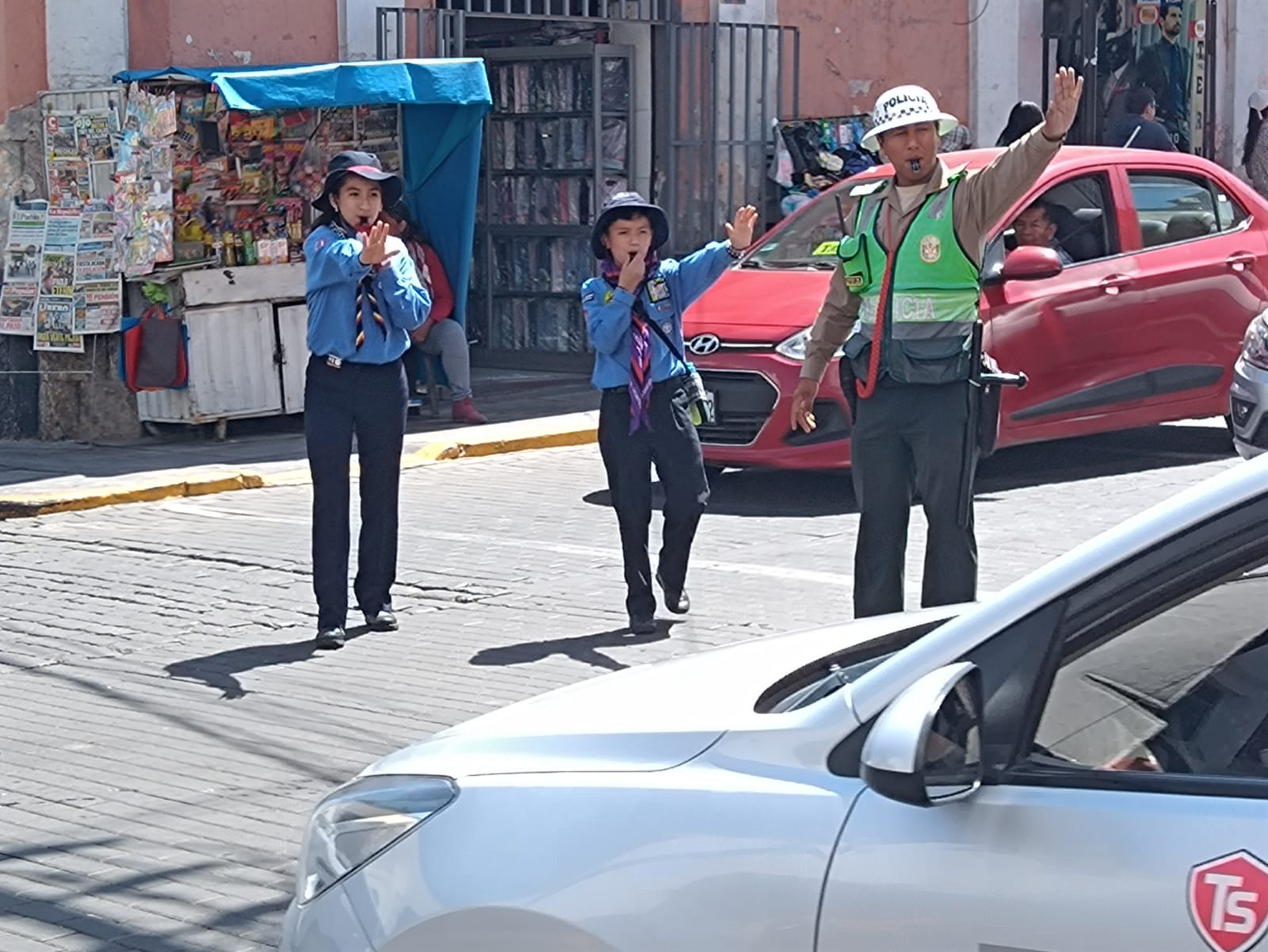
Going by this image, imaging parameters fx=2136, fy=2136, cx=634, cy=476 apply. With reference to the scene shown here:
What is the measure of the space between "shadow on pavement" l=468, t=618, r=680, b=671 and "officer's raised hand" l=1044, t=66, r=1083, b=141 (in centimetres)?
261

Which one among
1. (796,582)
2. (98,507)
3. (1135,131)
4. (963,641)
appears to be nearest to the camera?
(963,641)

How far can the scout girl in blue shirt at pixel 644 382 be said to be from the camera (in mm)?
8203

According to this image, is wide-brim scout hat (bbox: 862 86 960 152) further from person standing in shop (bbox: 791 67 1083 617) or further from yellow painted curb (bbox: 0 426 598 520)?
yellow painted curb (bbox: 0 426 598 520)

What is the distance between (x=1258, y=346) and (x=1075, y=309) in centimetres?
211

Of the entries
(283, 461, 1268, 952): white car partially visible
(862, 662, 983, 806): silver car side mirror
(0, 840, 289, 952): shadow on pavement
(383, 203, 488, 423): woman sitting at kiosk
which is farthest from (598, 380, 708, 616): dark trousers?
(383, 203, 488, 423): woman sitting at kiosk

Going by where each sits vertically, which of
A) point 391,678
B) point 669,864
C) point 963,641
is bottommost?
point 391,678

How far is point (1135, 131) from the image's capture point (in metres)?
17.1

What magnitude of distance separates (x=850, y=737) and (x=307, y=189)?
11756mm

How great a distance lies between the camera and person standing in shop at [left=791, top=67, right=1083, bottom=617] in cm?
640

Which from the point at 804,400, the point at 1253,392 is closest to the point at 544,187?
the point at 1253,392

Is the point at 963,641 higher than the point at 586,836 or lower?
higher

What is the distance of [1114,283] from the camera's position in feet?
37.3

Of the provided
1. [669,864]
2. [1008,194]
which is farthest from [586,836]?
[1008,194]

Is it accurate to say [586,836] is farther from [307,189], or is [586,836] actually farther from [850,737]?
[307,189]
